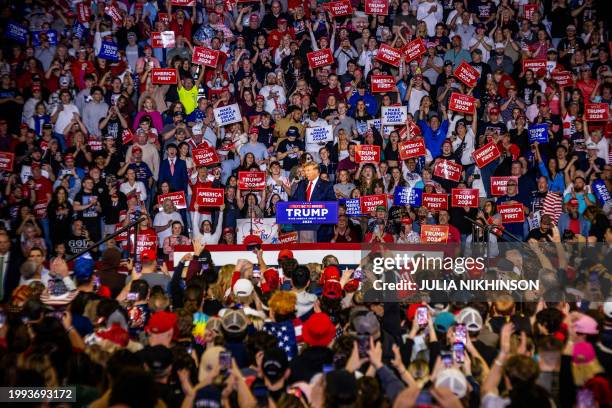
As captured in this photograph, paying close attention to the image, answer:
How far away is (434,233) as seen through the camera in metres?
14.2

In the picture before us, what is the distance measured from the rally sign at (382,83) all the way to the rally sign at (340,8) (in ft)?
7.15

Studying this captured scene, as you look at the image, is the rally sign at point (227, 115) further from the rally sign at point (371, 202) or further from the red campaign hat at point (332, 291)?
the red campaign hat at point (332, 291)

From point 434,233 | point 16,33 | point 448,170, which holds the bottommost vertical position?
point 434,233

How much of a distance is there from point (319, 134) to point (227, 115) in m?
1.83

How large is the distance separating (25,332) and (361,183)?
358 inches

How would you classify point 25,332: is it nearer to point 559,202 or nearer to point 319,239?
point 319,239

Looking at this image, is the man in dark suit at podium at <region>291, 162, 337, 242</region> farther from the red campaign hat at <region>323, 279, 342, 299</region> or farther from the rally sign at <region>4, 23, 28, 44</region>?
the rally sign at <region>4, 23, 28, 44</region>

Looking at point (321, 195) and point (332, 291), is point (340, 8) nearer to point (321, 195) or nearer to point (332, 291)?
point (321, 195)

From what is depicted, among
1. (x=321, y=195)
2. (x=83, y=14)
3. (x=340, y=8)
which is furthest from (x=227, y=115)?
(x=83, y=14)

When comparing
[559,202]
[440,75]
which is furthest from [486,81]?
[559,202]

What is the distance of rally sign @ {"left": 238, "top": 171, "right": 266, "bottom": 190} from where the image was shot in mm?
15176

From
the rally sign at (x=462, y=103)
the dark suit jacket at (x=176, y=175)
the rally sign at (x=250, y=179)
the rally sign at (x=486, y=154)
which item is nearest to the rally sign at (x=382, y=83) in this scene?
the rally sign at (x=462, y=103)

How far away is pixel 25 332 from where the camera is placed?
715cm

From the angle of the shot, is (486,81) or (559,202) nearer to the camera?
(559,202)
